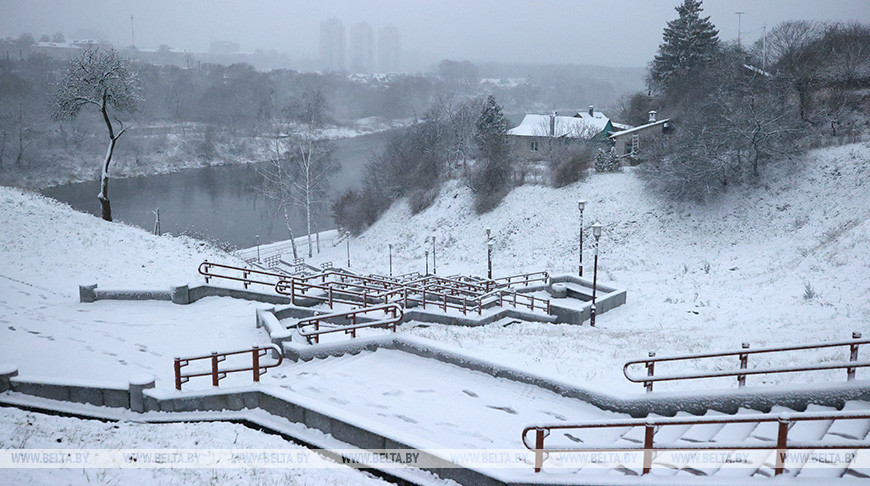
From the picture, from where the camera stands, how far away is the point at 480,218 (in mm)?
43125

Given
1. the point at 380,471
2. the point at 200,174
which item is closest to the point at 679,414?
the point at 380,471

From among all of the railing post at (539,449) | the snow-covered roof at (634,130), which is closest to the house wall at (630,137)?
the snow-covered roof at (634,130)

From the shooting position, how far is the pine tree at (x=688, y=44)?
158 feet

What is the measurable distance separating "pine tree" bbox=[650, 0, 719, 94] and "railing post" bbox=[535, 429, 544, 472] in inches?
1841

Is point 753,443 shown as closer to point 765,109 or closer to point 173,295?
point 173,295

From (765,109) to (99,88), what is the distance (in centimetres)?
3412

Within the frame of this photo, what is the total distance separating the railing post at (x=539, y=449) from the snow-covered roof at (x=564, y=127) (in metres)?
43.2

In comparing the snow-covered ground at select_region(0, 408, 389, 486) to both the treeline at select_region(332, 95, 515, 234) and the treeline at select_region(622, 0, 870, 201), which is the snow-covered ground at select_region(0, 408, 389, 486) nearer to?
the treeline at select_region(622, 0, 870, 201)

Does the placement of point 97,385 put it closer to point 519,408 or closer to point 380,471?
point 380,471

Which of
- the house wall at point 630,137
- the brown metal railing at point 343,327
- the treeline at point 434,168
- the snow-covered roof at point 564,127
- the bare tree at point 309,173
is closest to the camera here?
the brown metal railing at point 343,327

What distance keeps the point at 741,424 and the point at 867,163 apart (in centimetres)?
2862

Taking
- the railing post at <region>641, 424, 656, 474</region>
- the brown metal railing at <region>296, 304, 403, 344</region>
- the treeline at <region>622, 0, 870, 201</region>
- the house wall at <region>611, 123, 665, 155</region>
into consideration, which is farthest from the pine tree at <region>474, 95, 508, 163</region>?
the railing post at <region>641, 424, 656, 474</region>

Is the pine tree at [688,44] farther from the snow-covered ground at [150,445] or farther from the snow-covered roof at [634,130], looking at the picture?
the snow-covered ground at [150,445]

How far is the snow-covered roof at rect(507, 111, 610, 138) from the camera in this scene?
4981 centimetres
